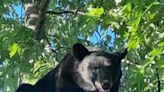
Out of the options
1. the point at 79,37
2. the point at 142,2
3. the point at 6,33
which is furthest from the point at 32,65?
the point at 142,2

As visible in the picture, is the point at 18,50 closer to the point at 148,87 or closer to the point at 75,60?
the point at 75,60

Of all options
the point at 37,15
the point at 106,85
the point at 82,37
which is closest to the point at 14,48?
the point at 37,15

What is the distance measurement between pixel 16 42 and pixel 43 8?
1312 millimetres

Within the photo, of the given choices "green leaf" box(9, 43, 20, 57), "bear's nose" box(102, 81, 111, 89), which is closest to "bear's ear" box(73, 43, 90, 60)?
"bear's nose" box(102, 81, 111, 89)

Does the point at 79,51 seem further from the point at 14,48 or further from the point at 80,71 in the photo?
the point at 14,48

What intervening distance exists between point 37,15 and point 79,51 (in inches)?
90.4

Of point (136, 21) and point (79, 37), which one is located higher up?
point (136, 21)

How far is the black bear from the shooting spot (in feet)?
22.3

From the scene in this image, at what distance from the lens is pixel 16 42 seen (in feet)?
25.6

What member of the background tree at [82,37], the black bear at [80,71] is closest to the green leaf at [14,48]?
the background tree at [82,37]

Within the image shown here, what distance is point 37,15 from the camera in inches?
354

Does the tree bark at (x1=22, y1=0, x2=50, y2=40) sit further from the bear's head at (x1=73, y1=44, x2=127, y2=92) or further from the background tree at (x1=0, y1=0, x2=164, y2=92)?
the bear's head at (x1=73, y1=44, x2=127, y2=92)

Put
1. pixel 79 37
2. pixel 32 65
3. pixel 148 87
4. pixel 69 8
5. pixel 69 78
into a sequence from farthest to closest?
pixel 69 8
pixel 79 37
pixel 32 65
pixel 69 78
pixel 148 87

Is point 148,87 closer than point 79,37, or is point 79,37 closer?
point 148,87
